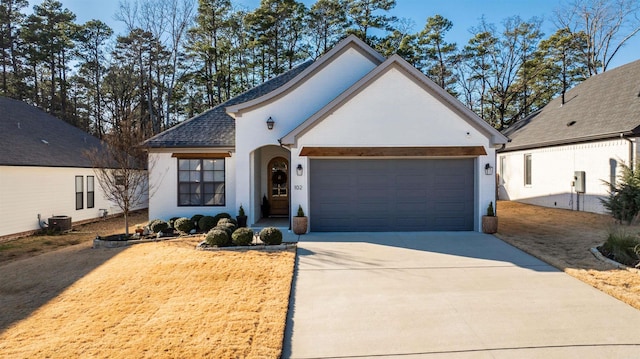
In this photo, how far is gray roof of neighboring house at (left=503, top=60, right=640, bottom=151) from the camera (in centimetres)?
1359

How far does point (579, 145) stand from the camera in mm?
15070

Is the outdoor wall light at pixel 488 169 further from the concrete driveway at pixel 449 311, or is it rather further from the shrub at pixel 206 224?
the shrub at pixel 206 224

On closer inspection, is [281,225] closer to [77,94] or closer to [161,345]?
[161,345]

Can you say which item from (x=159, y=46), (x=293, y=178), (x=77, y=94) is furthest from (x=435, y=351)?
(x=77, y=94)

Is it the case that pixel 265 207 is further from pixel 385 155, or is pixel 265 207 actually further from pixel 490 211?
pixel 490 211

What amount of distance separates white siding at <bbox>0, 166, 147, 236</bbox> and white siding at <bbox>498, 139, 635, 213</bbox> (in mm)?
22210

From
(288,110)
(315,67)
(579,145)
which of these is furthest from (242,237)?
(579,145)

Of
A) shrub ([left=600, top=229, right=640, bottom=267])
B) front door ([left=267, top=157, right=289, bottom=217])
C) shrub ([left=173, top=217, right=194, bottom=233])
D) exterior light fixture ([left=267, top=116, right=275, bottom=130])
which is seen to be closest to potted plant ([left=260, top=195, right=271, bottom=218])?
front door ([left=267, top=157, right=289, bottom=217])

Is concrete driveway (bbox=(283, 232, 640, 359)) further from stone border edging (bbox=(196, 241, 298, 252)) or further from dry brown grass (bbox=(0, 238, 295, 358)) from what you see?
stone border edging (bbox=(196, 241, 298, 252))

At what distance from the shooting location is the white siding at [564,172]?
13.6 metres

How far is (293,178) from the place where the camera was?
37.2ft

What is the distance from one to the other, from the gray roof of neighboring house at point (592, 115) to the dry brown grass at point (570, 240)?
3.37 m

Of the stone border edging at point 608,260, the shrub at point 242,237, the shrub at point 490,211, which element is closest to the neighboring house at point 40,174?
the shrub at point 242,237

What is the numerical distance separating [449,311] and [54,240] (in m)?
13.8
